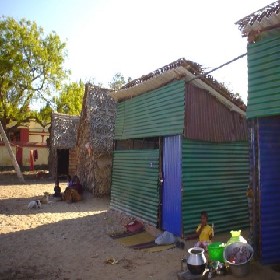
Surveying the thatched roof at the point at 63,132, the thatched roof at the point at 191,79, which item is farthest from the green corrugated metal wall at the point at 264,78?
the thatched roof at the point at 63,132

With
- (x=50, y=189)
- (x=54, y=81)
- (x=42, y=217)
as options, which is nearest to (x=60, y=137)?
(x=50, y=189)

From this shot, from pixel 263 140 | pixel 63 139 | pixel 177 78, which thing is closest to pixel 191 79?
pixel 177 78

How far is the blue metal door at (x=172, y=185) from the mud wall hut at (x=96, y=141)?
298 inches

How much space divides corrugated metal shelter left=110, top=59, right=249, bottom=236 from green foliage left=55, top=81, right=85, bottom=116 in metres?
23.1

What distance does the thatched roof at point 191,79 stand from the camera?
27.3ft

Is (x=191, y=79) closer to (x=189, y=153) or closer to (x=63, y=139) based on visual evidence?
(x=189, y=153)

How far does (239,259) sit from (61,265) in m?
3.78

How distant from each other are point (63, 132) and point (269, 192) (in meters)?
19.4

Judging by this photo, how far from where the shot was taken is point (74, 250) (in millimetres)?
7938

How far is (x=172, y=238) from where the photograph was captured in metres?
8.28

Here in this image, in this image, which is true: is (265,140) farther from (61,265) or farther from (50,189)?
(50,189)

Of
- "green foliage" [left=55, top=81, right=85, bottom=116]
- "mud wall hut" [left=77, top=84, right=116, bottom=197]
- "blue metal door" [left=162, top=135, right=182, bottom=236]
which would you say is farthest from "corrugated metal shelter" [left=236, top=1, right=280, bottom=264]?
"green foliage" [left=55, top=81, right=85, bottom=116]

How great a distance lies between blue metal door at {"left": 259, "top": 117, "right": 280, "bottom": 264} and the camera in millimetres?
6172

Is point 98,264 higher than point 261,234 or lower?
lower
